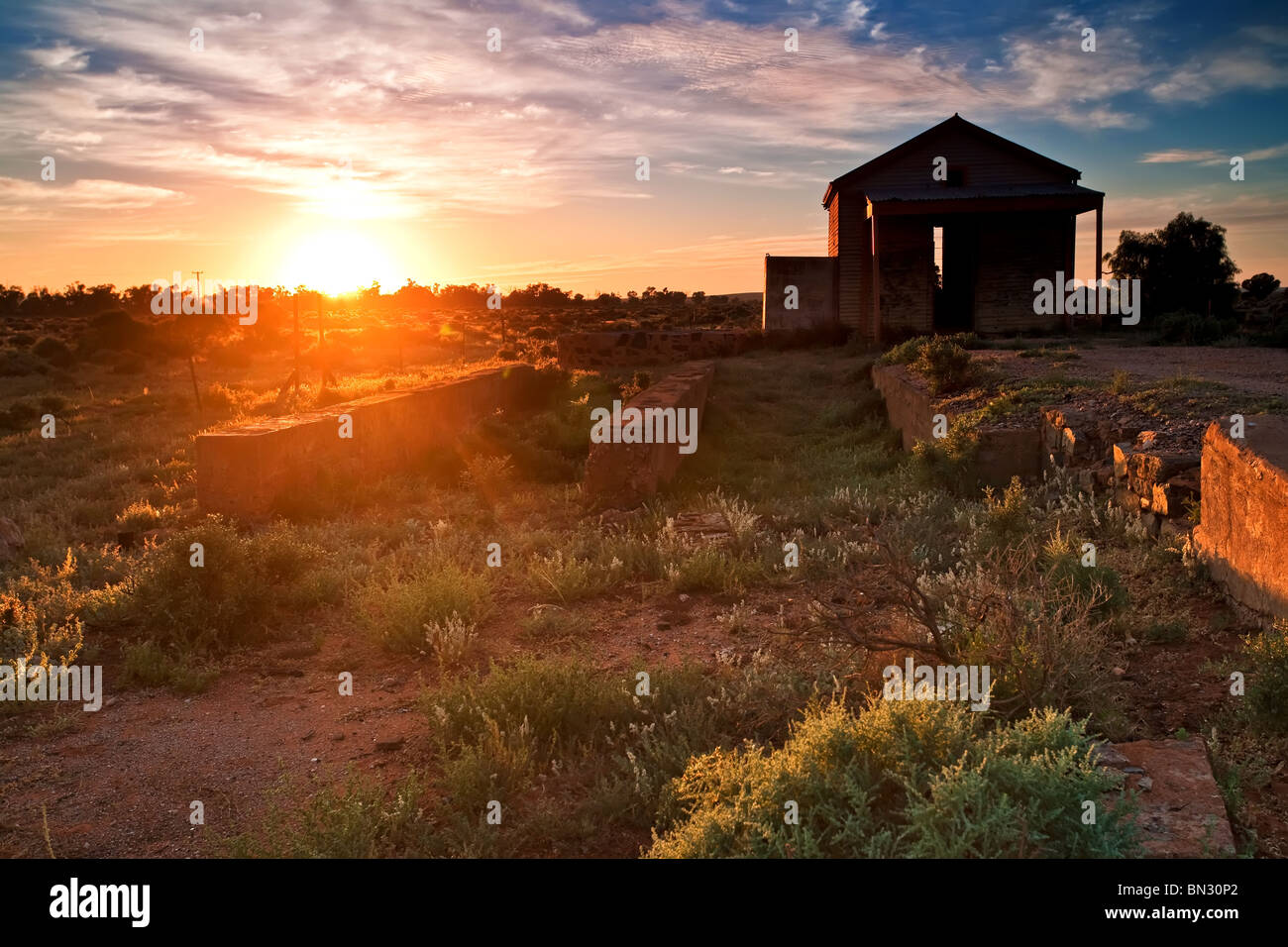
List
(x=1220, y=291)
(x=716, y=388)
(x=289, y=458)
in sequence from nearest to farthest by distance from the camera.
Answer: (x=289, y=458) → (x=716, y=388) → (x=1220, y=291)

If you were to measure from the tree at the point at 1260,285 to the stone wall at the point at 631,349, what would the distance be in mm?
25464

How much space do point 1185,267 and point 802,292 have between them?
13.9 m

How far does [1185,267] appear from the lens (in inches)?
1059

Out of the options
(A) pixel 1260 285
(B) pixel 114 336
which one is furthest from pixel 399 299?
(A) pixel 1260 285

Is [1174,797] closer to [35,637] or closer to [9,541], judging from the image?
[35,637]

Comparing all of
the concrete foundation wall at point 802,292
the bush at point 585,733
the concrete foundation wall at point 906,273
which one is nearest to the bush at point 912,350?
the concrete foundation wall at point 906,273

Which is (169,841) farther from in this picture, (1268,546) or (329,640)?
(1268,546)

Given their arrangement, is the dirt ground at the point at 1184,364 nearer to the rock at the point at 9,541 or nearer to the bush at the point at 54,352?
the rock at the point at 9,541

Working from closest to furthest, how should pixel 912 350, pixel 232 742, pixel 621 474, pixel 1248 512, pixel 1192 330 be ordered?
pixel 232 742
pixel 1248 512
pixel 621 474
pixel 912 350
pixel 1192 330

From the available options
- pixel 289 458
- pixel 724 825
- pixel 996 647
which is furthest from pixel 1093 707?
pixel 289 458

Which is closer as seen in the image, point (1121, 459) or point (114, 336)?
point (1121, 459)

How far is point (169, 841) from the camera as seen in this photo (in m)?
3.14

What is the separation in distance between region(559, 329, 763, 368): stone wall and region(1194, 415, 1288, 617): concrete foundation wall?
50.3 ft
